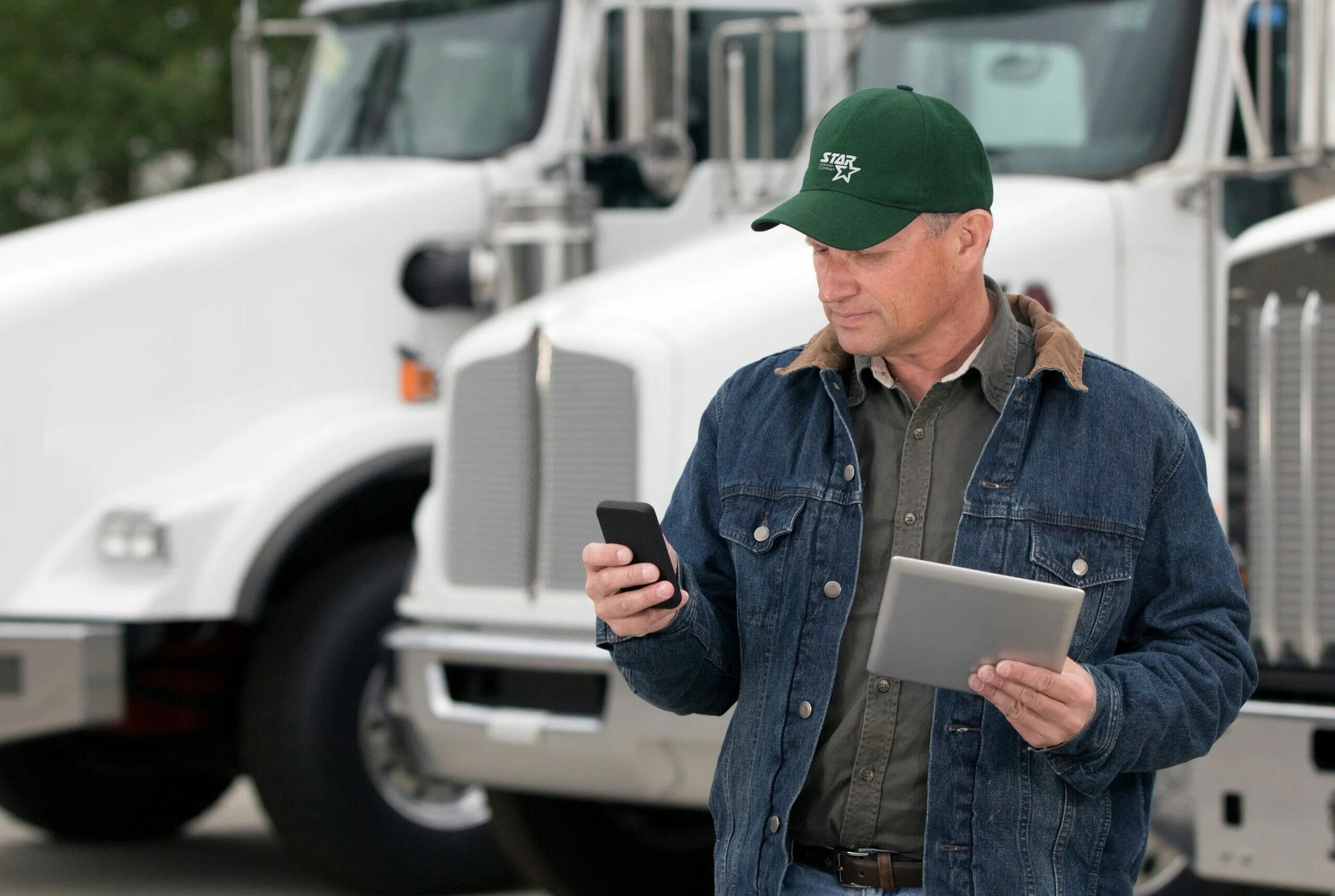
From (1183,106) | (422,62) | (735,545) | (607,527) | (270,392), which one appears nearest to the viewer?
(607,527)

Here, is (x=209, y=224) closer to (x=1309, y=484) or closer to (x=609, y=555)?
(x=1309, y=484)

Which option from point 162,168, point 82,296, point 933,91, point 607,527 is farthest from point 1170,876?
point 162,168

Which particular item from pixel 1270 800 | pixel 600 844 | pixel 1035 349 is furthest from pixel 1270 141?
pixel 1035 349

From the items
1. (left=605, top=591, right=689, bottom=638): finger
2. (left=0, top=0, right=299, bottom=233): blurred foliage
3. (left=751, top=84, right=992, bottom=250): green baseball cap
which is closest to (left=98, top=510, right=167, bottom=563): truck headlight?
(left=605, top=591, right=689, bottom=638): finger

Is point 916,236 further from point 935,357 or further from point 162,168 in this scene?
point 162,168

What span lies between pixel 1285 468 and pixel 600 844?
2.40 metres

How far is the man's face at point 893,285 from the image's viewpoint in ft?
9.39

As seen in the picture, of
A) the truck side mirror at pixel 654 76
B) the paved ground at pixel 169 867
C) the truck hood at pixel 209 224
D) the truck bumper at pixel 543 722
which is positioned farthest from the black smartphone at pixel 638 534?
the paved ground at pixel 169 867

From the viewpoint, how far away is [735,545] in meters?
2.97

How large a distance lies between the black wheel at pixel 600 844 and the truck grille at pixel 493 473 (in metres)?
0.69

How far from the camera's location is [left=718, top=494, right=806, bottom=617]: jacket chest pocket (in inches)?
115

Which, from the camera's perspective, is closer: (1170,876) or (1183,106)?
(1170,876)

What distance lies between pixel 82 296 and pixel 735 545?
4.40m

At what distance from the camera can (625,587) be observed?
279 centimetres
